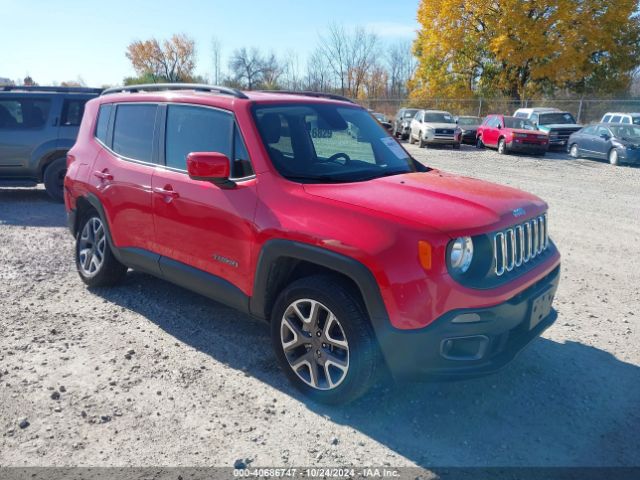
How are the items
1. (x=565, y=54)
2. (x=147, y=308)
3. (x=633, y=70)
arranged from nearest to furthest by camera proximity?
(x=147, y=308) < (x=565, y=54) < (x=633, y=70)

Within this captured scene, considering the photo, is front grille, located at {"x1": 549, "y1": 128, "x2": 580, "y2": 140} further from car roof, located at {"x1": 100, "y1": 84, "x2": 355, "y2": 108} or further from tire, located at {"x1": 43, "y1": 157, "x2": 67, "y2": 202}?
car roof, located at {"x1": 100, "y1": 84, "x2": 355, "y2": 108}

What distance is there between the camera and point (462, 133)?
82.7ft

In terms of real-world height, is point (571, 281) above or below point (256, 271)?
below

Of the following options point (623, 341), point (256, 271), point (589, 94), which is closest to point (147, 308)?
point (256, 271)

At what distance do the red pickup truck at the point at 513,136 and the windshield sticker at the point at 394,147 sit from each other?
60.6 ft

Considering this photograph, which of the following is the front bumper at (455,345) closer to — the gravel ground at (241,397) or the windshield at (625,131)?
the gravel ground at (241,397)

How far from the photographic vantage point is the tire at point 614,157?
18.4 m

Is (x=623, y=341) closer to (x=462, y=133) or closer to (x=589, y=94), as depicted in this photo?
(x=462, y=133)

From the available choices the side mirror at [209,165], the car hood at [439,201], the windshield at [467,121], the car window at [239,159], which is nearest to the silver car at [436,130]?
the windshield at [467,121]

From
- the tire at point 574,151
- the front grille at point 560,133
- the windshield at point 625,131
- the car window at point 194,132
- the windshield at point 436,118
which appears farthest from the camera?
the windshield at point 436,118

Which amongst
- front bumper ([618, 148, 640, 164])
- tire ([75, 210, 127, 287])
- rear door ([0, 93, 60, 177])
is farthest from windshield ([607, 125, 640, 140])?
tire ([75, 210, 127, 287])

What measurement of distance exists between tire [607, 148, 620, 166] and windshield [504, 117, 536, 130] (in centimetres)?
398

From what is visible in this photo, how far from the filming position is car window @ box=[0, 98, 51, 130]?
921 cm

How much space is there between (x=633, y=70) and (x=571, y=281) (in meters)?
35.4
